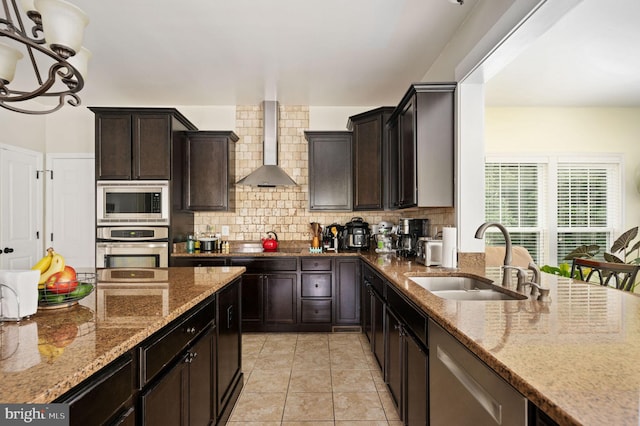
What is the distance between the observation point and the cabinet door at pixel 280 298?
4078mm

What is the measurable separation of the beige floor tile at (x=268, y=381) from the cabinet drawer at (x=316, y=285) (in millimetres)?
1148

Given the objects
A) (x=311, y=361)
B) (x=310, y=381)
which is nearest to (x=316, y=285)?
(x=311, y=361)

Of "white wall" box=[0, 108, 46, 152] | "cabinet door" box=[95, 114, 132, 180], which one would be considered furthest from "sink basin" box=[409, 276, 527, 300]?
"white wall" box=[0, 108, 46, 152]

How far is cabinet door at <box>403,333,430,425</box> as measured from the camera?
1.66 metres

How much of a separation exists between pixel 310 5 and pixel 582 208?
4.65 m

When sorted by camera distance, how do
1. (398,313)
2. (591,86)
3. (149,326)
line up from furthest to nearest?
1. (591,86)
2. (398,313)
3. (149,326)

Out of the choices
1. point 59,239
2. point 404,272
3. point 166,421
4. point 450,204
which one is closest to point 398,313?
point 404,272

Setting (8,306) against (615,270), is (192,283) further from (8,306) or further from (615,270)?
(615,270)

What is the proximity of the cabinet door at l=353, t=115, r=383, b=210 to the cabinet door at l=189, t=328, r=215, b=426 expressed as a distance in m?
2.62

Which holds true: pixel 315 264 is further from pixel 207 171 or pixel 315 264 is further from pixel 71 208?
pixel 71 208

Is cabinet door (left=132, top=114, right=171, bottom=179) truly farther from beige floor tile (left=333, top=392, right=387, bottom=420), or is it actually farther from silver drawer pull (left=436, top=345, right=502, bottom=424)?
silver drawer pull (left=436, top=345, right=502, bottom=424)

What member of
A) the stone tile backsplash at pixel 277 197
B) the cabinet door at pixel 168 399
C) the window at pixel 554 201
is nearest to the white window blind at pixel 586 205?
the window at pixel 554 201

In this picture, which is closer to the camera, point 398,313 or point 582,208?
point 398,313

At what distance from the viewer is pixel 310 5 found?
252cm
